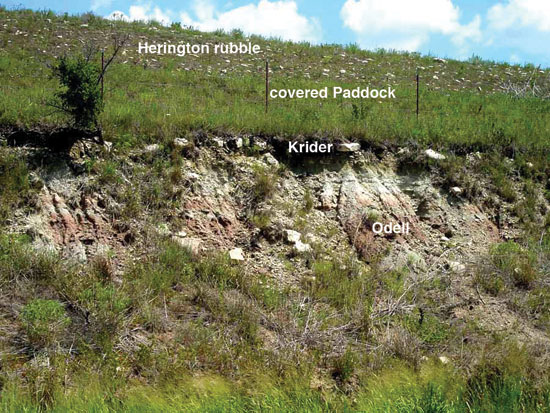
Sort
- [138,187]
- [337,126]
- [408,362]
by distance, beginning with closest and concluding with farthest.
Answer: [408,362] < [138,187] < [337,126]

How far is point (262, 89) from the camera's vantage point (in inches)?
500

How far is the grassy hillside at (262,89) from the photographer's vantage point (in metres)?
8.62

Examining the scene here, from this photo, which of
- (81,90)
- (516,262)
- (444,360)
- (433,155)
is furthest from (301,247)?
(81,90)

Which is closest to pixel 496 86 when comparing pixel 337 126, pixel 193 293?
pixel 337 126

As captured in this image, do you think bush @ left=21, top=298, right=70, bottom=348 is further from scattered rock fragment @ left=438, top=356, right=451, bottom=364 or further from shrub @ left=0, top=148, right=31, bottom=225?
scattered rock fragment @ left=438, top=356, right=451, bottom=364

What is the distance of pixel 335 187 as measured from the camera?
8.32 meters

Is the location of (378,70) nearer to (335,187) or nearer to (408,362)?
(335,187)

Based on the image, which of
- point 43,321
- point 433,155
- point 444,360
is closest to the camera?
point 43,321

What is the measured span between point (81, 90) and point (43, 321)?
367 centimetres

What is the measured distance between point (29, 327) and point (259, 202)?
383cm

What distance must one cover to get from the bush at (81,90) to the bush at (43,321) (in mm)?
3168

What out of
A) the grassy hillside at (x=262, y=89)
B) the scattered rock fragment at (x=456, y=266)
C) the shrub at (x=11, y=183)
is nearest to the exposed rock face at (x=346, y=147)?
the grassy hillside at (x=262, y=89)

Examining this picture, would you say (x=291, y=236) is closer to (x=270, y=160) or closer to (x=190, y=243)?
(x=190, y=243)

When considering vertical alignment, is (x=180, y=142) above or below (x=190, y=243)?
above
